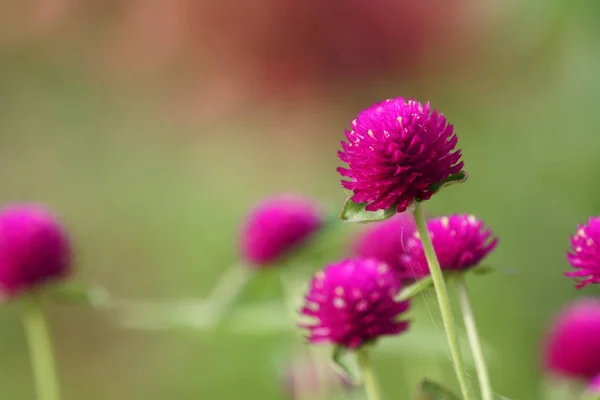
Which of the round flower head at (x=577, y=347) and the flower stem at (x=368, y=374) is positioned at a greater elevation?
the round flower head at (x=577, y=347)

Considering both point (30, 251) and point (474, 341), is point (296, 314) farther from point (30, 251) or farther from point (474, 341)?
point (474, 341)

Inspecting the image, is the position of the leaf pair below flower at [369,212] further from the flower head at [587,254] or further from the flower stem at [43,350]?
the flower stem at [43,350]

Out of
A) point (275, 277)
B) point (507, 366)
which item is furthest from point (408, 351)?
point (507, 366)

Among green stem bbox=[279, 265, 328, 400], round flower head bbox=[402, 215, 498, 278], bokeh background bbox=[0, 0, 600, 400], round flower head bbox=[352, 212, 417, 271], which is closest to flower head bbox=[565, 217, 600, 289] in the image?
round flower head bbox=[402, 215, 498, 278]

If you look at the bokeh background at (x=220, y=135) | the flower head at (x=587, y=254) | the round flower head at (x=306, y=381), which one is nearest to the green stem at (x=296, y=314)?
the round flower head at (x=306, y=381)

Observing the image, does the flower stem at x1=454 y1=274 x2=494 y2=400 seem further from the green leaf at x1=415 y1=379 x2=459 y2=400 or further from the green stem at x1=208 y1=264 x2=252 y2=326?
the green stem at x1=208 y1=264 x2=252 y2=326

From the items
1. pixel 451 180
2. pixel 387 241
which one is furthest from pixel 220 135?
pixel 451 180

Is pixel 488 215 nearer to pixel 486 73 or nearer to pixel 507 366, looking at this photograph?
pixel 507 366
